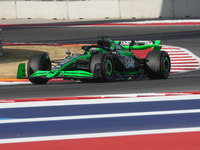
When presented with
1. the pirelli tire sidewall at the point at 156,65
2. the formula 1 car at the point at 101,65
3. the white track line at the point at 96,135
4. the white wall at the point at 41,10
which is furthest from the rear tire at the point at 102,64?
the white wall at the point at 41,10

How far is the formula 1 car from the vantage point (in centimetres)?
1048

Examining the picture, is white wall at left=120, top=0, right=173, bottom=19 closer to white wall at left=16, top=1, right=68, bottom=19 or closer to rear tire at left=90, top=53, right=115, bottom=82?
white wall at left=16, top=1, right=68, bottom=19

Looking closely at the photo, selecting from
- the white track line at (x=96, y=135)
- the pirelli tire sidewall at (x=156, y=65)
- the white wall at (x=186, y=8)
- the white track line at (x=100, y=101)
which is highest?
the white wall at (x=186, y=8)

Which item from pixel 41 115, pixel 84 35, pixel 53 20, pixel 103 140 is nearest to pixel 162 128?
pixel 103 140

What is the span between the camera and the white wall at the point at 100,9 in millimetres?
32562

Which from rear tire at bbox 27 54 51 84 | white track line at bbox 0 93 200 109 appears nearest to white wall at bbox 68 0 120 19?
rear tire at bbox 27 54 51 84

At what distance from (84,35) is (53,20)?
938 centimetres

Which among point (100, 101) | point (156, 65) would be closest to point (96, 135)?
point (100, 101)

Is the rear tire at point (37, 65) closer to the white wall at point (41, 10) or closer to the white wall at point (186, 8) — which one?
the white wall at point (186, 8)

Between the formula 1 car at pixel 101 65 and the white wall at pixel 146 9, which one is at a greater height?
the white wall at pixel 146 9

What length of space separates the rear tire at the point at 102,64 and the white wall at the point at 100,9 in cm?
2234

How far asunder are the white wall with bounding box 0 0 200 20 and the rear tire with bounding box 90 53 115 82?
22.3 metres

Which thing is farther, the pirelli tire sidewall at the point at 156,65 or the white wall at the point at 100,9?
the white wall at the point at 100,9

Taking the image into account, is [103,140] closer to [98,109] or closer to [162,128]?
[162,128]
